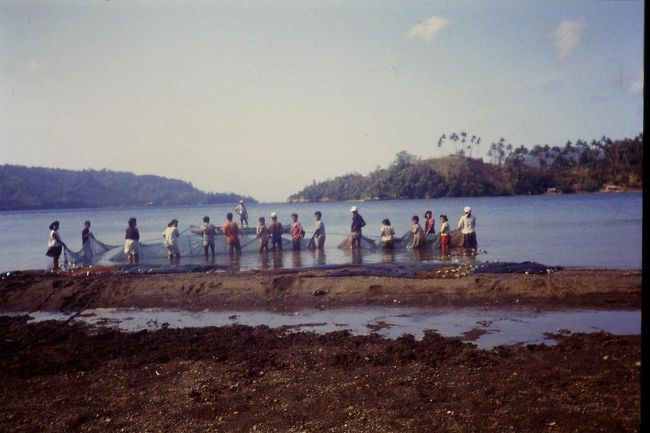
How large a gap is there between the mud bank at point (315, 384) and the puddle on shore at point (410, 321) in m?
0.69

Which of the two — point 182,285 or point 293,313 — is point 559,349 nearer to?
point 293,313

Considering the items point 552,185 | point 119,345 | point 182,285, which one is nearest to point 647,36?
point 119,345

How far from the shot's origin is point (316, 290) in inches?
435

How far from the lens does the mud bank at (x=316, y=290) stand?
33.2 ft

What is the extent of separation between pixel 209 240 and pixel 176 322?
9.43 meters

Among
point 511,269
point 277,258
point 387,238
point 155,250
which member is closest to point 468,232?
point 387,238

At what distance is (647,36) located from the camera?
280 cm

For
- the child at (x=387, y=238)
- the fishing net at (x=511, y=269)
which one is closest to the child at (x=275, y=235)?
the child at (x=387, y=238)

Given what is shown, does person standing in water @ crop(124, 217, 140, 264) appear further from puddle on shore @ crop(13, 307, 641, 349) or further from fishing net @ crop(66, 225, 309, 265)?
puddle on shore @ crop(13, 307, 641, 349)

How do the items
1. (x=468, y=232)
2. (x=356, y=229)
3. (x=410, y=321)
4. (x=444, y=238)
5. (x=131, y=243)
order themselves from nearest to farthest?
1. (x=410, y=321)
2. (x=131, y=243)
3. (x=444, y=238)
4. (x=468, y=232)
5. (x=356, y=229)

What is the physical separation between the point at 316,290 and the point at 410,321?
8.61 feet

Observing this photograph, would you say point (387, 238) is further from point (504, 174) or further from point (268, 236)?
point (504, 174)

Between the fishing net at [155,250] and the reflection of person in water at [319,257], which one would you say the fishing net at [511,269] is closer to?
the reflection of person in water at [319,257]

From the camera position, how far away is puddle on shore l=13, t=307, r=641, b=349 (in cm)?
809
